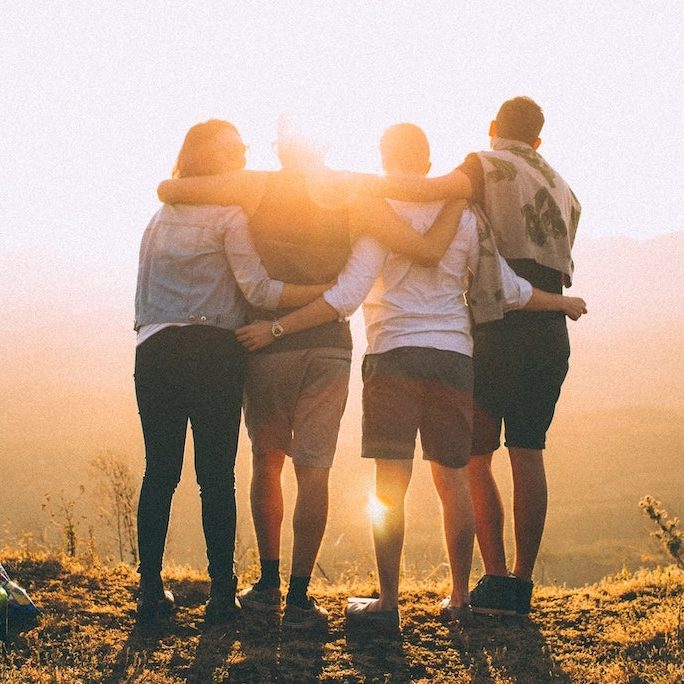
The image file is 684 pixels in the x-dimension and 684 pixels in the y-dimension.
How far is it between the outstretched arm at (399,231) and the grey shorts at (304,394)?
0.52 meters

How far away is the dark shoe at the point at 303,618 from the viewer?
3.69m

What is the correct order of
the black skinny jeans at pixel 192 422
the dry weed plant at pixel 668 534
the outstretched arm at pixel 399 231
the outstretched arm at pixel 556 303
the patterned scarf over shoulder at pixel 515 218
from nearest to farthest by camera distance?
the black skinny jeans at pixel 192 422
the outstretched arm at pixel 399 231
the patterned scarf over shoulder at pixel 515 218
the outstretched arm at pixel 556 303
the dry weed plant at pixel 668 534

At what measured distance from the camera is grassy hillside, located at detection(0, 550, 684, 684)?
10.6ft

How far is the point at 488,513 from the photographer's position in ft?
13.4

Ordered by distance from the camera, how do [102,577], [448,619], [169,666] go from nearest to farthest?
[169,666] < [448,619] < [102,577]

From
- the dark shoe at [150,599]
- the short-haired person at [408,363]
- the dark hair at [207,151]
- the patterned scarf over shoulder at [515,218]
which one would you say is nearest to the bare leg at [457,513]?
the short-haired person at [408,363]

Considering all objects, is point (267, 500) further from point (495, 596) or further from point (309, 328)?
point (495, 596)

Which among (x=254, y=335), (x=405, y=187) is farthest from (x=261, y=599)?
(x=405, y=187)

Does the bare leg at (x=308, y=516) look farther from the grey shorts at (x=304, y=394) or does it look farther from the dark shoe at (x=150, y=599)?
the dark shoe at (x=150, y=599)

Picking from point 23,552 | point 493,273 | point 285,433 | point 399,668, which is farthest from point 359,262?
point 23,552

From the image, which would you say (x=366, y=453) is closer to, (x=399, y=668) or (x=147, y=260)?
(x=399, y=668)

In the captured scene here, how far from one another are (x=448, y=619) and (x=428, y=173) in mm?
2032

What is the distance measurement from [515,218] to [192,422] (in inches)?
67.1

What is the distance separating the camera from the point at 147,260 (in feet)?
11.9
